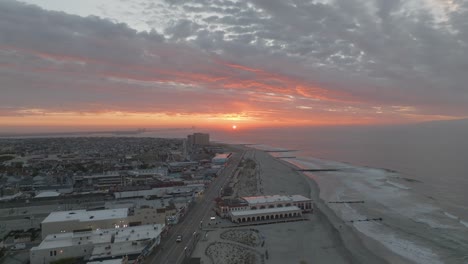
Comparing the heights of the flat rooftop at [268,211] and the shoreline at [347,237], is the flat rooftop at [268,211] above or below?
above

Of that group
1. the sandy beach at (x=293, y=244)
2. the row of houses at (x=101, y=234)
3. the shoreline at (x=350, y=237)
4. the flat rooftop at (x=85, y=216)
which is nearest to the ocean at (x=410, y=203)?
the shoreline at (x=350, y=237)

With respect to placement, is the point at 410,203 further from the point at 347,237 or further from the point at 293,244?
the point at 293,244

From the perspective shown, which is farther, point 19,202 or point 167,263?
point 19,202

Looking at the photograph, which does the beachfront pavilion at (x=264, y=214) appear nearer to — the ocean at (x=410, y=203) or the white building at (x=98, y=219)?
the ocean at (x=410, y=203)

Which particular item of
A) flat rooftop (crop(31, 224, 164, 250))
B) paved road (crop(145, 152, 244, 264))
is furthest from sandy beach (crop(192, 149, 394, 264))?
flat rooftop (crop(31, 224, 164, 250))

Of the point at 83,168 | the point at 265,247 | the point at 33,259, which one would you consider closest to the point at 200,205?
the point at 265,247

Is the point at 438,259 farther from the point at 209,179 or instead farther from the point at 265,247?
the point at 209,179
